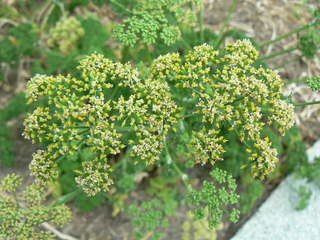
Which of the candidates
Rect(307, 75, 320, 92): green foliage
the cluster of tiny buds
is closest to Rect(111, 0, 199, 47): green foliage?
the cluster of tiny buds

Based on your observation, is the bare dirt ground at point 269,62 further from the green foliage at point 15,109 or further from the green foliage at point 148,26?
the green foliage at point 148,26

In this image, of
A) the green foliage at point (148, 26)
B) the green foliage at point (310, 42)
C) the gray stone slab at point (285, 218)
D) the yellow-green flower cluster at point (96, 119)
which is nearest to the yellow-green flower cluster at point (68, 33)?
the green foliage at point (148, 26)

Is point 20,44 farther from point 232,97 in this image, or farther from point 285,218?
point 285,218

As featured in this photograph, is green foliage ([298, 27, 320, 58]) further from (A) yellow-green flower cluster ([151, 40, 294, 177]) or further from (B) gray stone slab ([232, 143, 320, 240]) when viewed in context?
(B) gray stone slab ([232, 143, 320, 240])

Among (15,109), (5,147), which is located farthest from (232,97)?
(5,147)

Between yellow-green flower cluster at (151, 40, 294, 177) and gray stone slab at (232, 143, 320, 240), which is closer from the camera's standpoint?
yellow-green flower cluster at (151, 40, 294, 177)

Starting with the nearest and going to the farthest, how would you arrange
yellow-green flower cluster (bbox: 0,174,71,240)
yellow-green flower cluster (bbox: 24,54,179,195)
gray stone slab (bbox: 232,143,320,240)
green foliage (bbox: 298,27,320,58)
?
yellow-green flower cluster (bbox: 24,54,179,195)
yellow-green flower cluster (bbox: 0,174,71,240)
green foliage (bbox: 298,27,320,58)
gray stone slab (bbox: 232,143,320,240)
